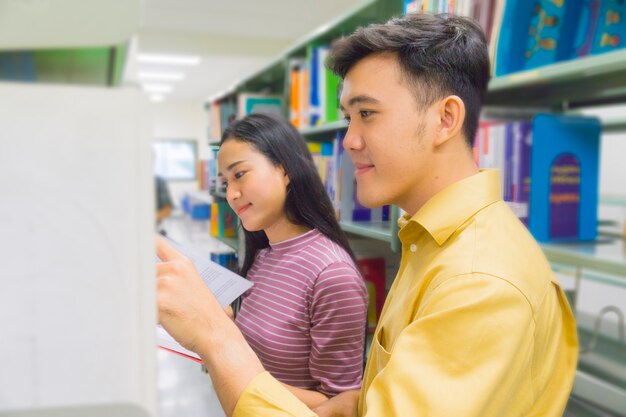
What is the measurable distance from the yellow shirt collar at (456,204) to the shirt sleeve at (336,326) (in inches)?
5.8

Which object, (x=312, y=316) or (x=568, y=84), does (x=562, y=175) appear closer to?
(x=568, y=84)

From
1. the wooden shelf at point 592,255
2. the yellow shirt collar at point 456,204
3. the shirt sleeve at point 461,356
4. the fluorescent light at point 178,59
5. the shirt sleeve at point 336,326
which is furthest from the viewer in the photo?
the fluorescent light at point 178,59

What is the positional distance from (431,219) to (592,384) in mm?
1057

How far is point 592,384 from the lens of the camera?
4.51ft

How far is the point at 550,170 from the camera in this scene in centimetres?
101

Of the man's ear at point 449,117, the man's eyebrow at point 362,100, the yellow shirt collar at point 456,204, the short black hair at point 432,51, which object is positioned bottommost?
the yellow shirt collar at point 456,204

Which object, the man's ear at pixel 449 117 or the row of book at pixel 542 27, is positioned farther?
the row of book at pixel 542 27

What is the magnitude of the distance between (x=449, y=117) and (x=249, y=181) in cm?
31

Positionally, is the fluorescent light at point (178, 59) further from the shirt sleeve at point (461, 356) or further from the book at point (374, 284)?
the shirt sleeve at point (461, 356)

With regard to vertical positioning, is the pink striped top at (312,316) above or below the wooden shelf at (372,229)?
below

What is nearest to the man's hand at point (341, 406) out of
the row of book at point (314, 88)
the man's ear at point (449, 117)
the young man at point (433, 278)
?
the young man at point (433, 278)

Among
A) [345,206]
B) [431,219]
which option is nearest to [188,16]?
[345,206]

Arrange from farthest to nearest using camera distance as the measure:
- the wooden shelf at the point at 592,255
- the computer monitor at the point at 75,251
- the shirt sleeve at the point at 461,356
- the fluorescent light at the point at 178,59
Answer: the fluorescent light at the point at 178,59 → the wooden shelf at the point at 592,255 → the shirt sleeve at the point at 461,356 → the computer monitor at the point at 75,251

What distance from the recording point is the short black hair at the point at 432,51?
2.24ft
